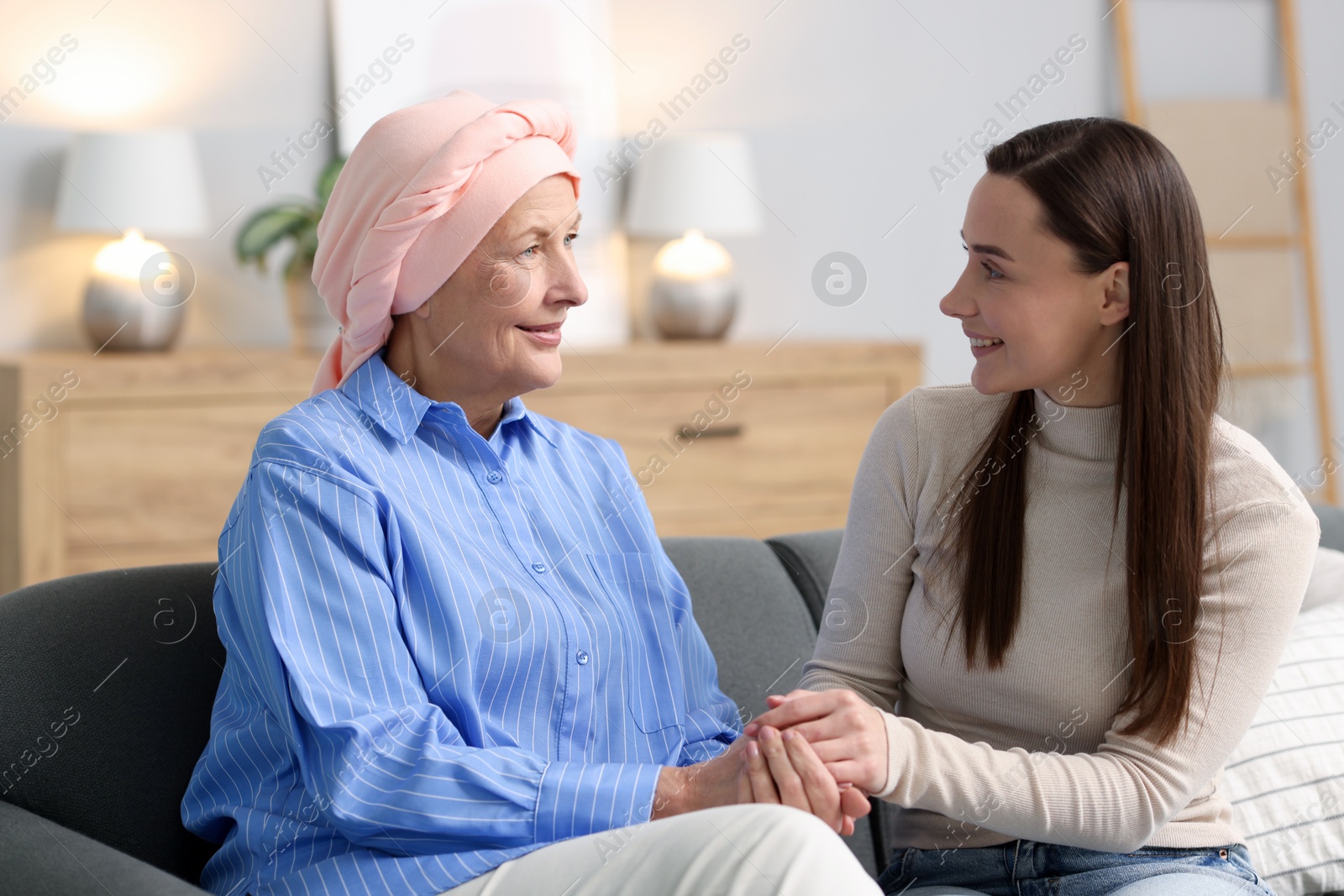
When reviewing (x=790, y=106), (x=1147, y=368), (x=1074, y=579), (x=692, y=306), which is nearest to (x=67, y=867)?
(x=1074, y=579)

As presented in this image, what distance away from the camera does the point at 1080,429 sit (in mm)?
1506

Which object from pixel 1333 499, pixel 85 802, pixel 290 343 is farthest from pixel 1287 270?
pixel 85 802

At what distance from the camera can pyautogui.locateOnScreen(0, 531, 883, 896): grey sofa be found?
1220 millimetres

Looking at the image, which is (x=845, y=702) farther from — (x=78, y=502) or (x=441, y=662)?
(x=78, y=502)

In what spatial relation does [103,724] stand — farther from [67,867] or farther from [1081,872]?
[1081,872]

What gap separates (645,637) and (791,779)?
33cm

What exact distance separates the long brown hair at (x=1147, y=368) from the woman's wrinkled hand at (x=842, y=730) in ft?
0.62

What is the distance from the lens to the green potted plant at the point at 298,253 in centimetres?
328

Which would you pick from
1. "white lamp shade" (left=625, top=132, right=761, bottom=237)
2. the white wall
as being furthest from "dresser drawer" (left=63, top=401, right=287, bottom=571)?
"white lamp shade" (left=625, top=132, right=761, bottom=237)

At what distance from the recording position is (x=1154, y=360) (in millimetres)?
1431

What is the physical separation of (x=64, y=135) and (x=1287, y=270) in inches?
150

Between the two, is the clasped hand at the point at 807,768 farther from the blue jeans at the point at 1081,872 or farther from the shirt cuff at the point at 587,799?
the blue jeans at the point at 1081,872

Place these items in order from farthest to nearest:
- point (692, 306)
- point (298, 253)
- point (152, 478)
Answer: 1. point (692, 306)
2. point (298, 253)
3. point (152, 478)

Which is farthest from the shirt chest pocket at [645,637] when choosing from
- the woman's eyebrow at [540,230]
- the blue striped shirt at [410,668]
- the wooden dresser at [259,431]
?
the wooden dresser at [259,431]
